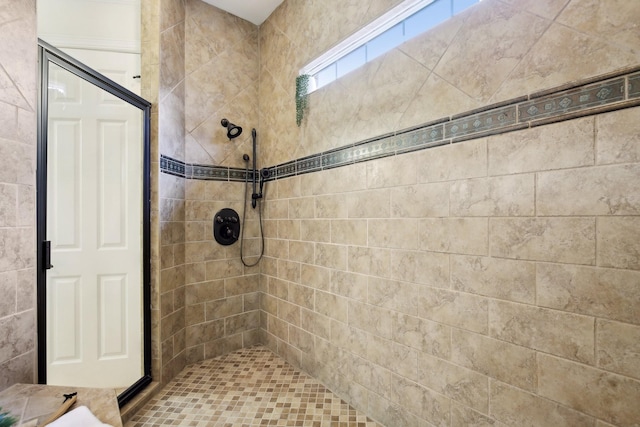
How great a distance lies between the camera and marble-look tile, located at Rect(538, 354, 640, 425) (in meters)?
0.91

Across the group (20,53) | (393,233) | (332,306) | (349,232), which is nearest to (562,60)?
(393,233)

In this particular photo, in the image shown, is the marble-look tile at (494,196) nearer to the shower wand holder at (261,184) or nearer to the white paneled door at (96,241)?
the shower wand holder at (261,184)

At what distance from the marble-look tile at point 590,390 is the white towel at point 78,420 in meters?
→ 1.44

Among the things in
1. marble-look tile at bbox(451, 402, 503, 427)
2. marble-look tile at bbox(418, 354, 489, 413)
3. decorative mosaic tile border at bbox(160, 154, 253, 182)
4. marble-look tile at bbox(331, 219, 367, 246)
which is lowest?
marble-look tile at bbox(451, 402, 503, 427)

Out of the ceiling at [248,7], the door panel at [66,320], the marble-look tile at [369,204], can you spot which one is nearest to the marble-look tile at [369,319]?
the marble-look tile at [369,204]

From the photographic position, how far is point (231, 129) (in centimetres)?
251

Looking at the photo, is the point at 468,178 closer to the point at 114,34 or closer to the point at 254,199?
the point at 254,199

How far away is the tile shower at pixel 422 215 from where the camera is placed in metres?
0.97

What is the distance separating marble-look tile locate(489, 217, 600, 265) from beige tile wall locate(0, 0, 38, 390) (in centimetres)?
196

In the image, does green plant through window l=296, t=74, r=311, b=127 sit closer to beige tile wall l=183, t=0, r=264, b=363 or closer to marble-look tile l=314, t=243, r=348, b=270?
beige tile wall l=183, t=0, r=264, b=363

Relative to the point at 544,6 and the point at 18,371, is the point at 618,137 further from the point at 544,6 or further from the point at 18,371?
the point at 18,371

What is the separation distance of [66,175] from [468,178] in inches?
91.4

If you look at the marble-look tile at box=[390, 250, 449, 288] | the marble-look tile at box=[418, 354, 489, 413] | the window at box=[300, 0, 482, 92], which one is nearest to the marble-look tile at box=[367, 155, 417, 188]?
the marble-look tile at box=[390, 250, 449, 288]

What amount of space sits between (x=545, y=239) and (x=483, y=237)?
211 mm
